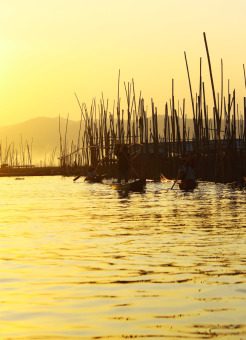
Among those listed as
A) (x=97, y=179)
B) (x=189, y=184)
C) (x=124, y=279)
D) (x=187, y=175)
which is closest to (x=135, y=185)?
(x=187, y=175)

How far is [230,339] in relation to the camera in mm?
5656

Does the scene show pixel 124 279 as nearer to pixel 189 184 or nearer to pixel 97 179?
pixel 189 184

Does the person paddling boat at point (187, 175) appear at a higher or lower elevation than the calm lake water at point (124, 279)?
higher

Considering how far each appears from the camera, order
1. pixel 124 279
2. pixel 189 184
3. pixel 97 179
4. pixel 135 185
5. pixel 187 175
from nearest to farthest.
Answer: pixel 124 279
pixel 189 184
pixel 187 175
pixel 135 185
pixel 97 179

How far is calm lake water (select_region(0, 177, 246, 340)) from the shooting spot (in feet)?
20.3

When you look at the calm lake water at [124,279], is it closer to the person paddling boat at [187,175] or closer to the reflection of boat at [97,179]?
the person paddling boat at [187,175]

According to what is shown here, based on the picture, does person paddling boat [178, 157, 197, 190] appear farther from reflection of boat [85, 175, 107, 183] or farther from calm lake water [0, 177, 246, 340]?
reflection of boat [85, 175, 107, 183]

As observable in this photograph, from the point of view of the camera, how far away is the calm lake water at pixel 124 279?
6188 mm

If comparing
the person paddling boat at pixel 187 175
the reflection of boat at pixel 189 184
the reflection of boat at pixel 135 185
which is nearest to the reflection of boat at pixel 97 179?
the reflection of boat at pixel 135 185

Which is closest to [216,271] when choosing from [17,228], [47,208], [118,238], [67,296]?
[67,296]

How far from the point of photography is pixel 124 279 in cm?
855

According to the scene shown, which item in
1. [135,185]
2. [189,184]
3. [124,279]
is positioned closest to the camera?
[124,279]

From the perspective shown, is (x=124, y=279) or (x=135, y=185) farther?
(x=135, y=185)

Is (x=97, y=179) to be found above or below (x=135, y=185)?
above
